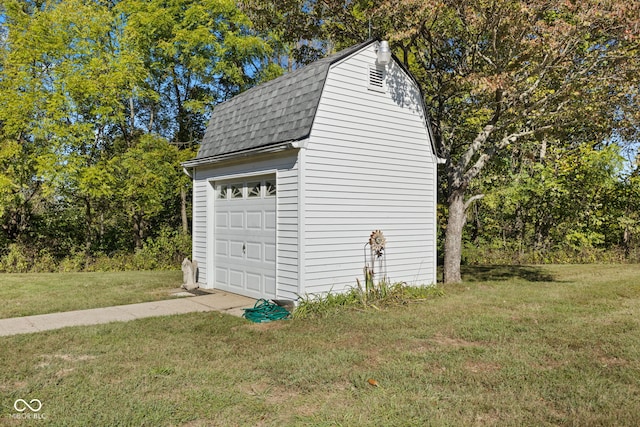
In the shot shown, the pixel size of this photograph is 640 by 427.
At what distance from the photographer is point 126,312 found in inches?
277

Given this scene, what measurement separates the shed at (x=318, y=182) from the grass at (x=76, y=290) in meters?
1.31

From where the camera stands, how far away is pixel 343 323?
6324 mm

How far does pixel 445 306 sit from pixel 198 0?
44.5 ft

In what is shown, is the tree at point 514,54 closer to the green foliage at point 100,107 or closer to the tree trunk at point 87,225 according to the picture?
the green foliage at point 100,107

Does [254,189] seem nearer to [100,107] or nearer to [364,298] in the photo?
[364,298]

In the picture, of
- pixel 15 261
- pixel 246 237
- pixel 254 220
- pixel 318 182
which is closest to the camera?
pixel 318 182

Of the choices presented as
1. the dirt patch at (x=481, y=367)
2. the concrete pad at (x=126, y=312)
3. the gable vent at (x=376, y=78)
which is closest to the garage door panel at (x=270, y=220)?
the concrete pad at (x=126, y=312)

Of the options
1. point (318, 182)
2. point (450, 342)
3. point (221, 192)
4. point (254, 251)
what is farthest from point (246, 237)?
point (450, 342)

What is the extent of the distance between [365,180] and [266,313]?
296 centimetres

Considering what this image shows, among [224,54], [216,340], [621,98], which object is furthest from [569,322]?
[224,54]

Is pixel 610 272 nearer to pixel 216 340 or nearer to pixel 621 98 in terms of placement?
pixel 621 98

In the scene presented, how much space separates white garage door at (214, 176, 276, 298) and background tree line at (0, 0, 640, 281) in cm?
413

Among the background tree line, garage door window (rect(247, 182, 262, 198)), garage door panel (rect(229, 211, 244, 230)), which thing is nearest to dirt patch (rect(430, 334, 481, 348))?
garage door window (rect(247, 182, 262, 198))

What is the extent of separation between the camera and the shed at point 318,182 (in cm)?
730
